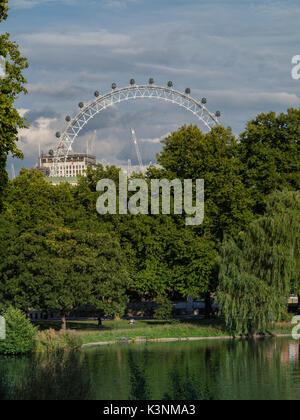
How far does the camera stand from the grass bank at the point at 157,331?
58969 mm

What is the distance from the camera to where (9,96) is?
36562mm

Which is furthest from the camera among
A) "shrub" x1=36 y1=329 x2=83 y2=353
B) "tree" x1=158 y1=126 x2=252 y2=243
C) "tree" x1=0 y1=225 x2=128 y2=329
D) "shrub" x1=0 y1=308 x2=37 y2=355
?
"tree" x1=158 y1=126 x2=252 y2=243

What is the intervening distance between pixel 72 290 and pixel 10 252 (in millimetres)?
6680

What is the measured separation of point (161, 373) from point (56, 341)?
41.9ft

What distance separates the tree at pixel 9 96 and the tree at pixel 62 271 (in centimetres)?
2147

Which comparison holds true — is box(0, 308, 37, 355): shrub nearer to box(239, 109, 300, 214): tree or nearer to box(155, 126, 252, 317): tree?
box(155, 126, 252, 317): tree

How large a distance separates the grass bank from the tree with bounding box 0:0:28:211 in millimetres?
23342

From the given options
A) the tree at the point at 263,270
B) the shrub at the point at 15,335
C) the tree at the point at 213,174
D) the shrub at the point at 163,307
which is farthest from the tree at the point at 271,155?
the shrub at the point at 15,335

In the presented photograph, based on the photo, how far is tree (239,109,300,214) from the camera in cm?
6894

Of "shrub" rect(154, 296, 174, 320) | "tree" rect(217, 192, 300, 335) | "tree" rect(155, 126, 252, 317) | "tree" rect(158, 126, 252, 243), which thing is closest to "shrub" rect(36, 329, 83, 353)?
"tree" rect(217, 192, 300, 335)

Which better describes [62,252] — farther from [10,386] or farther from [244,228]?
[10,386]

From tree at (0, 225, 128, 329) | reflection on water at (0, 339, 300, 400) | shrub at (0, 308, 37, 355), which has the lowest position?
reflection on water at (0, 339, 300, 400)

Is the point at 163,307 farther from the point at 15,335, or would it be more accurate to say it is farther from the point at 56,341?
the point at 15,335
